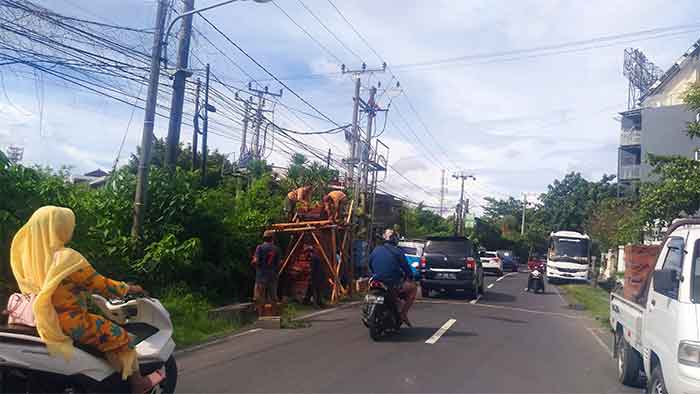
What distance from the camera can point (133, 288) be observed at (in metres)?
5.13

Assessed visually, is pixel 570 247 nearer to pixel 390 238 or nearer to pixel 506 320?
pixel 506 320

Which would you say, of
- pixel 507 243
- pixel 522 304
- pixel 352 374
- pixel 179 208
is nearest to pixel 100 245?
pixel 179 208

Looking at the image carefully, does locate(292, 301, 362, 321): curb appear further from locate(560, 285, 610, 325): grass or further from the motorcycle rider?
locate(560, 285, 610, 325): grass

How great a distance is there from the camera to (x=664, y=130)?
35531mm

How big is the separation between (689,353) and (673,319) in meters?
0.42

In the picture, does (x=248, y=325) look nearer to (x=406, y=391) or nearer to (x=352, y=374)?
(x=352, y=374)

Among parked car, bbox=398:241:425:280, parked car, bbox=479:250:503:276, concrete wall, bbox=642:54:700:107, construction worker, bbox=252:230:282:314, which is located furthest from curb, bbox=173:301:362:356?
concrete wall, bbox=642:54:700:107

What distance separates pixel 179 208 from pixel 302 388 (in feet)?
21.1

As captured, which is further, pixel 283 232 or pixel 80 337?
pixel 283 232

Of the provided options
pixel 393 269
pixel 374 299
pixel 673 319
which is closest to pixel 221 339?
pixel 374 299

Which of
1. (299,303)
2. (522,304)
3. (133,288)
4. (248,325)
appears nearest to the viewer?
(133,288)

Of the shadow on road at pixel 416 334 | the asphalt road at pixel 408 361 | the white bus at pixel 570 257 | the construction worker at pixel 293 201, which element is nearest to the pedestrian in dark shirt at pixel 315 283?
the construction worker at pixel 293 201

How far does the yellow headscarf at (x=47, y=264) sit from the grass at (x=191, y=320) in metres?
5.09

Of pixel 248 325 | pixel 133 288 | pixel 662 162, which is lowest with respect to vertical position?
pixel 248 325
